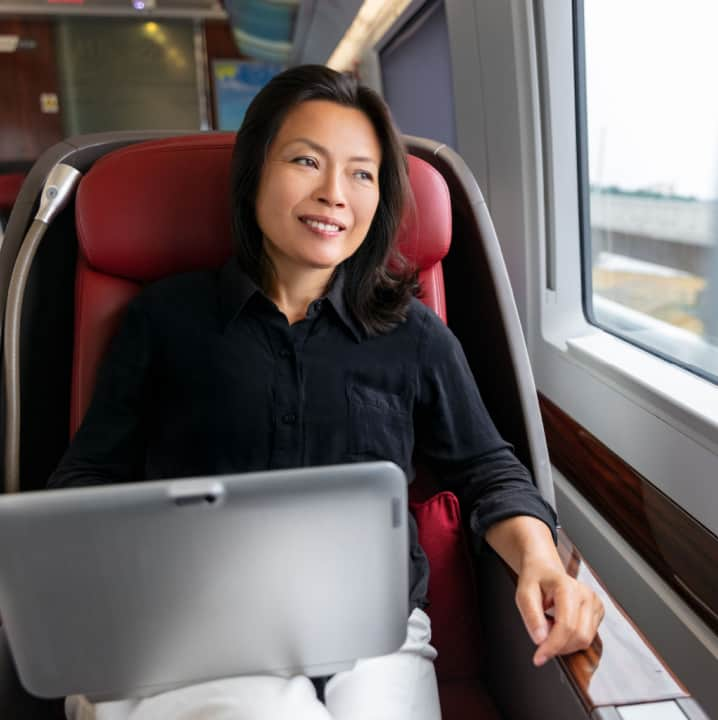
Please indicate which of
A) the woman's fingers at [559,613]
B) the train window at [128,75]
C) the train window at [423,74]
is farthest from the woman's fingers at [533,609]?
the train window at [128,75]

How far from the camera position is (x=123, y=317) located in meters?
1.20

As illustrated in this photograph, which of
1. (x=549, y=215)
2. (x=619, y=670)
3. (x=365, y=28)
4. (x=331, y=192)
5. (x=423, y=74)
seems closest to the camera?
(x=619, y=670)

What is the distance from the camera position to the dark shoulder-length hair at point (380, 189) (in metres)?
1.09

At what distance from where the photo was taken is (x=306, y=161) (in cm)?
106

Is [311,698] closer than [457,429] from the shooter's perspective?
Yes

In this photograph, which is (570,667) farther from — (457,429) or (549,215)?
(549,215)

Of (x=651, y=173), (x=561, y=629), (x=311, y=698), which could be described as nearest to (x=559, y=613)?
(x=561, y=629)

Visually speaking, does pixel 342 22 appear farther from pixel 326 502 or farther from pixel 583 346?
pixel 326 502

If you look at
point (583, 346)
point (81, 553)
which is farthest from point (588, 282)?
point (81, 553)

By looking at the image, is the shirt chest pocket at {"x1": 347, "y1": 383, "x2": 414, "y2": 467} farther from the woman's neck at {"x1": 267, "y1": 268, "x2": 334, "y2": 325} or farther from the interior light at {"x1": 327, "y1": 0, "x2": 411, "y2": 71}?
the interior light at {"x1": 327, "y1": 0, "x2": 411, "y2": 71}

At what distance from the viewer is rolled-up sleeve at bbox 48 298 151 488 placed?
40.7 inches

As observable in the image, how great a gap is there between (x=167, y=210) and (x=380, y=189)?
1.11 ft

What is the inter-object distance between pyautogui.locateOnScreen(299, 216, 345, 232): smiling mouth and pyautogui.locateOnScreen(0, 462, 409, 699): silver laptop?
511 mm

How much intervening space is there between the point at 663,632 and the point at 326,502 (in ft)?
3.27
